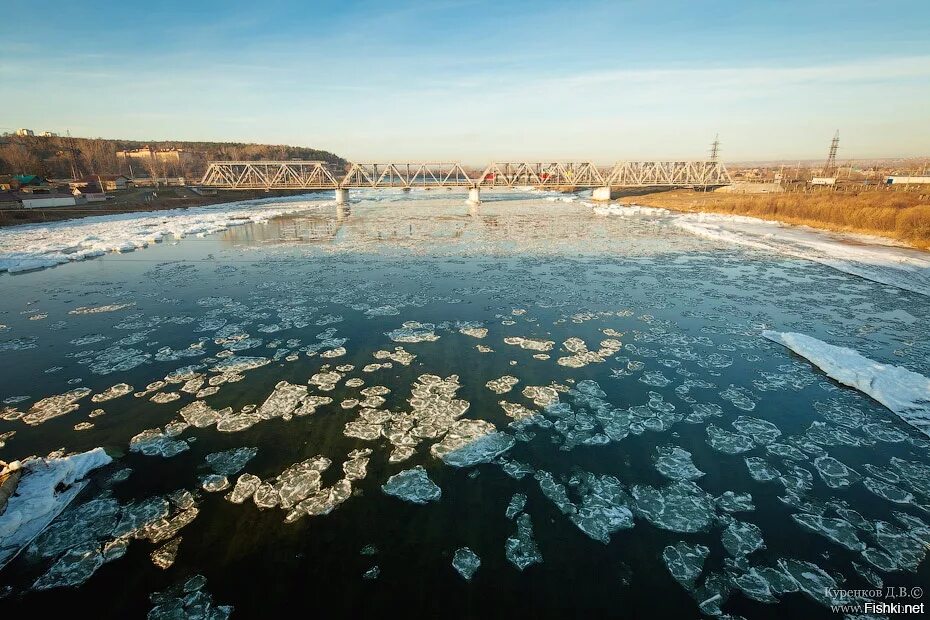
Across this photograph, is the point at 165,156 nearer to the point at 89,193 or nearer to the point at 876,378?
the point at 89,193

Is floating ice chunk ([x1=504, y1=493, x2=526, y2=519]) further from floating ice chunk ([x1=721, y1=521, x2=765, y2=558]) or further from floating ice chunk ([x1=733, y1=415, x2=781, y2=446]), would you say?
floating ice chunk ([x1=733, y1=415, x2=781, y2=446])

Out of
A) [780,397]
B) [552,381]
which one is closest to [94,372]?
[552,381]

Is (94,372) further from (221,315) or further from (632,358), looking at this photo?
(632,358)

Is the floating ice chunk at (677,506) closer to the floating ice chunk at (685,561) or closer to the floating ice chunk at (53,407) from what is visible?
the floating ice chunk at (685,561)

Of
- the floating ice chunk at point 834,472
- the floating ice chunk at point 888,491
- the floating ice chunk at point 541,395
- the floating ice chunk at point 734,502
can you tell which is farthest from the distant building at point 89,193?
the floating ice chunk at point 888,491

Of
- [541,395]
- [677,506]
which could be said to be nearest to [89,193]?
[541,395]

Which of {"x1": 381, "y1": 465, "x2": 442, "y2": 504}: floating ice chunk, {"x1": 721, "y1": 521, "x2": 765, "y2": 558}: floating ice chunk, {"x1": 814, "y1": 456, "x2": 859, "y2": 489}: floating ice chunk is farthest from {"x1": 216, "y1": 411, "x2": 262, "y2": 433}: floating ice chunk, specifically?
{"x1": 814, "y1": 456, "x2": 859, "y2": 489}: floating ice chunk

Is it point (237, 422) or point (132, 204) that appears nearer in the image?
point (237, 422)
